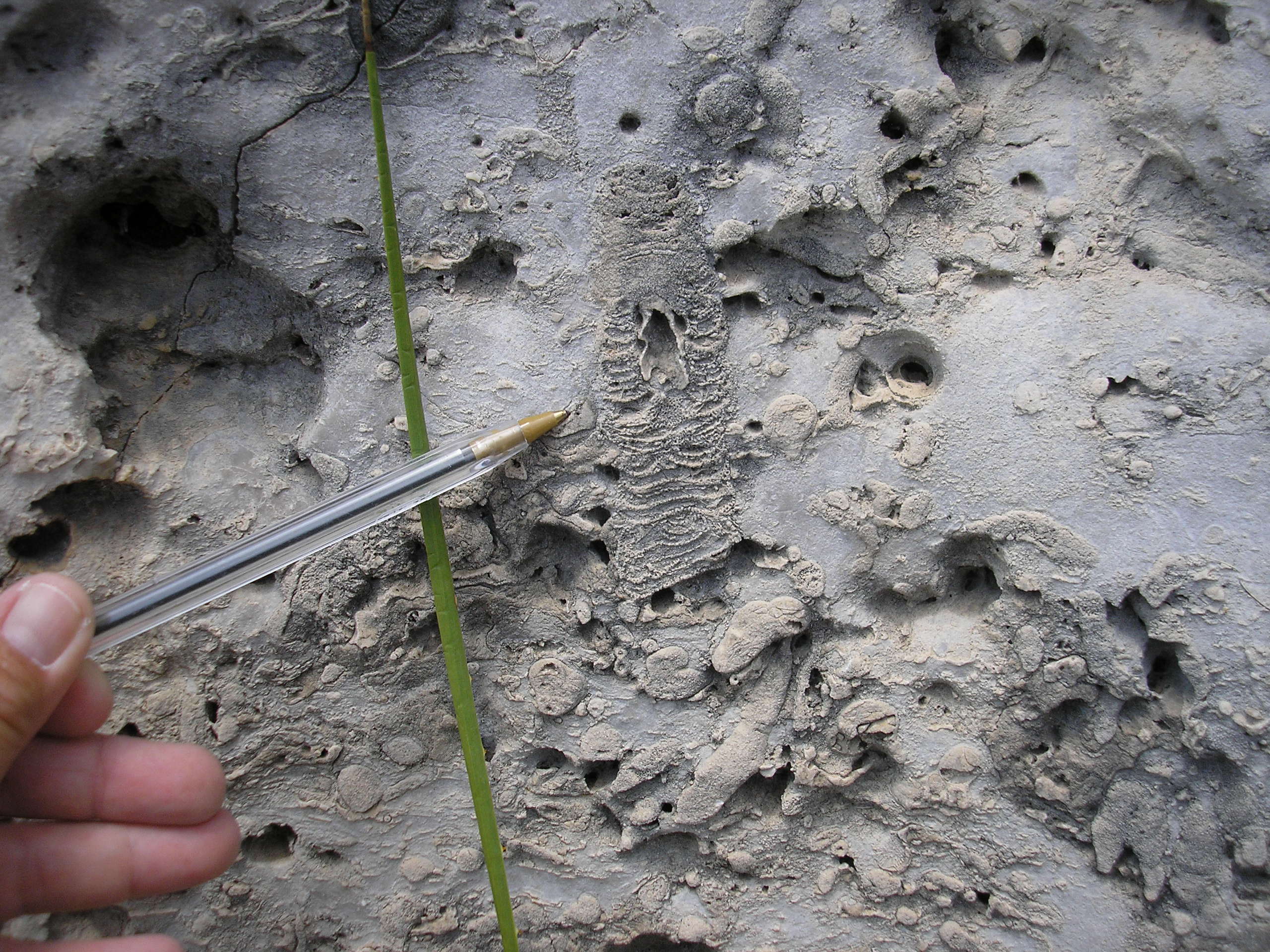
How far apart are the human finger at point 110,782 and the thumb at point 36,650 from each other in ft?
0.34

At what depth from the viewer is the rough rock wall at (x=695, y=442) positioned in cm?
107

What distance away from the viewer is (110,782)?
99 centimetres

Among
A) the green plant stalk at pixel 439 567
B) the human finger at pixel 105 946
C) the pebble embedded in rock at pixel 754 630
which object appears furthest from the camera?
the pebble embedded in rock at pixel 754 630

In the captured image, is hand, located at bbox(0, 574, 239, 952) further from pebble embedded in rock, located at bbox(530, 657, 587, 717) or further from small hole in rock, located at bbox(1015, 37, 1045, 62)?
small hole in rock, located at bbox(1015, 37, 1045, 62)

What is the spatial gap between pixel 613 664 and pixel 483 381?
1.34 feet

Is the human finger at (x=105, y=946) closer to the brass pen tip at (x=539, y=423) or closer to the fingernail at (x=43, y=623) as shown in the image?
the fingernail at (x=43, y=623)

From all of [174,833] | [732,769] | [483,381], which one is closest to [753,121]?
[483,381]

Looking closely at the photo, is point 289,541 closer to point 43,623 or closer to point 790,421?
point 43,623

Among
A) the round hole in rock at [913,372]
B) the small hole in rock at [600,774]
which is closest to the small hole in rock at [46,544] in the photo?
the small hole in rock at [600,774]

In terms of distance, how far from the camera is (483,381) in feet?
3.74

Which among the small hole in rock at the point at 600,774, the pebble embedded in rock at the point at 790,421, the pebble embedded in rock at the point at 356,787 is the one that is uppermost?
the pebble embedded in rock at the point at 356,787

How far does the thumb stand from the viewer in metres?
0.83

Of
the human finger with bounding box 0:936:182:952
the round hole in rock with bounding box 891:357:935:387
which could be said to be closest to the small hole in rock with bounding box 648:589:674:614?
the round hole in rock with bounding box 891:357:935:387

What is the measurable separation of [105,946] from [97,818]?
0.13 m
